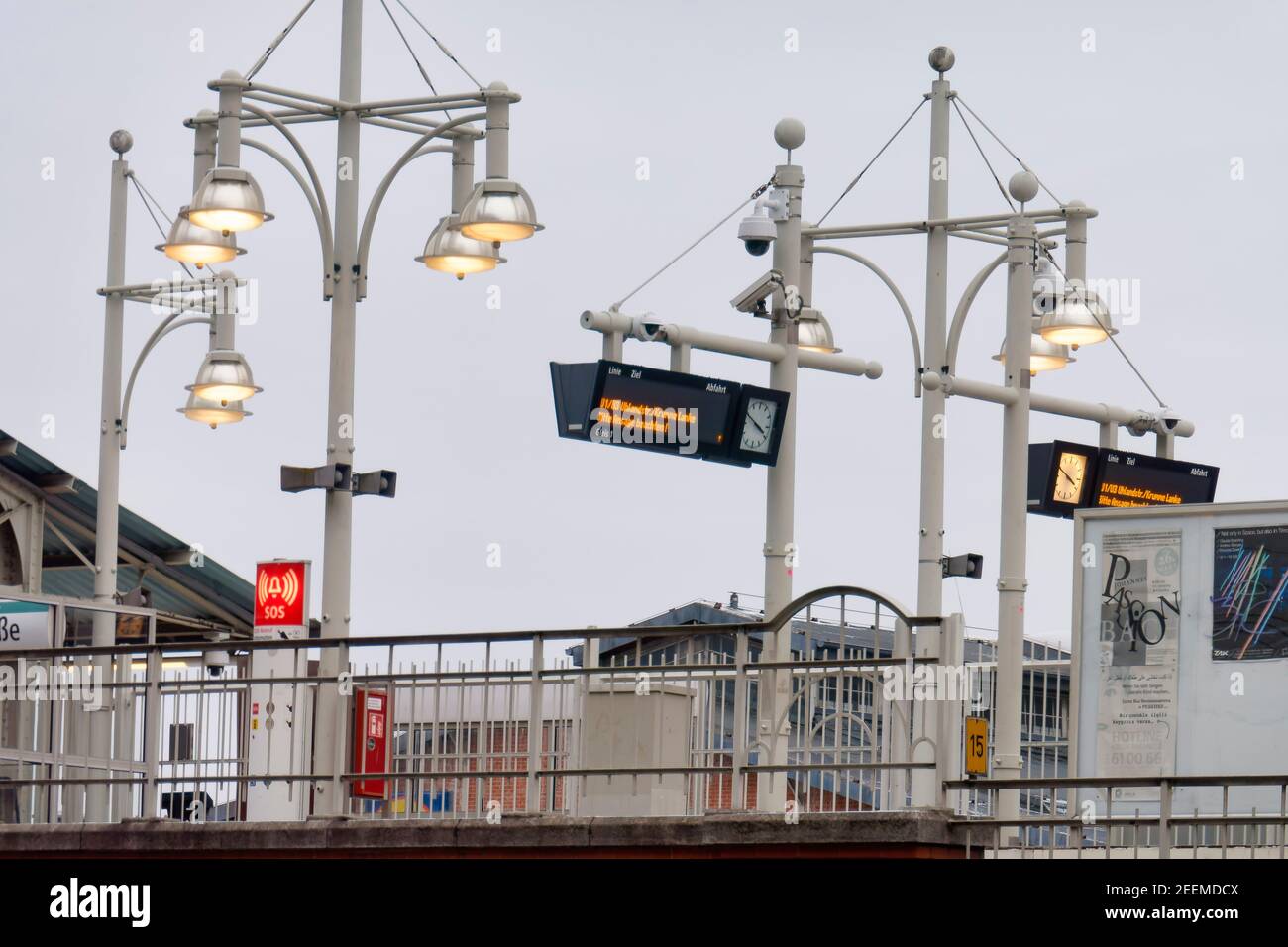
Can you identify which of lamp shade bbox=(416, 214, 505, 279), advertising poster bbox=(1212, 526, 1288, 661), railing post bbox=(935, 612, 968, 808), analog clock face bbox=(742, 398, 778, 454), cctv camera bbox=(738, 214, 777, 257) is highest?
cctv camera bbox=(738, 214, 777, 257)

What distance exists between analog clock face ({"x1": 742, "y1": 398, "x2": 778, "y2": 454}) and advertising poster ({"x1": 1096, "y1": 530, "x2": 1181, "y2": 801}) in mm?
5259

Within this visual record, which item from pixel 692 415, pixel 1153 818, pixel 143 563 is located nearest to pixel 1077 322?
pixel 692 415

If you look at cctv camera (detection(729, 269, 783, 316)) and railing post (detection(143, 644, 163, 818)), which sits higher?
cctv camera (detection(729, 269, 783, 316))

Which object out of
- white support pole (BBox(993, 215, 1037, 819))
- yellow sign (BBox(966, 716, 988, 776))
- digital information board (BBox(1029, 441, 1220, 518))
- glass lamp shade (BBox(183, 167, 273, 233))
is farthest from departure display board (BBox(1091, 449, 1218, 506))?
Result: glass lamp shade (BBox(183, 167, 273, 233))

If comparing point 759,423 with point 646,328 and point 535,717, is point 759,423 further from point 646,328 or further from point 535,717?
point 535,717

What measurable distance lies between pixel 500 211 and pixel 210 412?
7.40 meters

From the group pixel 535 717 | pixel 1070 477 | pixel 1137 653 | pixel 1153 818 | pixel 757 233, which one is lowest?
pixel 1153 818

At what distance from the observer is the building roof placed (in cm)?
3192

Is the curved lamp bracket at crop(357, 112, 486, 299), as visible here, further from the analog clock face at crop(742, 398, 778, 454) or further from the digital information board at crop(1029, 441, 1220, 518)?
the digital information board at crop(1029, 441, 1220, 518)

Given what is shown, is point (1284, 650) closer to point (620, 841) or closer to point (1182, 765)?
point (1182, 765)

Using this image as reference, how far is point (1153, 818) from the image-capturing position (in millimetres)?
16422

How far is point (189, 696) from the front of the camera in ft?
61.1

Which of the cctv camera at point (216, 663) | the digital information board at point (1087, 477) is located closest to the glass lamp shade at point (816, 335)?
the digital information board at point (1087, 477)
